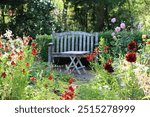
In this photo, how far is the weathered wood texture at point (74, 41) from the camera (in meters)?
11.6

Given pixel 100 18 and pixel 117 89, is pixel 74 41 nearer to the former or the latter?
pixel 100 18

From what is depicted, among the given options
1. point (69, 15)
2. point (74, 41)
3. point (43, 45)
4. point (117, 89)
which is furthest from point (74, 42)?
point (69, 15)

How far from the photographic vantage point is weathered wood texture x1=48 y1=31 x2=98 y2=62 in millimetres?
11648

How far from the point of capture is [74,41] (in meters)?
11.9

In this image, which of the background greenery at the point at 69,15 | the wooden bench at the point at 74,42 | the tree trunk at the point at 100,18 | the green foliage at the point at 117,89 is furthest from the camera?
the tree trunk at the point at 100,18

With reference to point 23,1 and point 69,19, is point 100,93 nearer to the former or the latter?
point 23,1

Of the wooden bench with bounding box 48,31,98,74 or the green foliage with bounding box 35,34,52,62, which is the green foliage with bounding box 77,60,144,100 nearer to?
the wooden bench with bounding box 48,31,98,74

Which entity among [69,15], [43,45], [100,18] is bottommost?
[43,45]

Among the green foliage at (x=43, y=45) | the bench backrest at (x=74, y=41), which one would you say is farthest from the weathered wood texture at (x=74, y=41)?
the green foliage at (x=43, y=45)

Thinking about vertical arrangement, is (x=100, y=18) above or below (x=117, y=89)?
above

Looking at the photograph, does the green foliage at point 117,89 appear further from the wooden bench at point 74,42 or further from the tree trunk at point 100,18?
the tree trunk at point 100,18

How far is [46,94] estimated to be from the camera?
4.56 metres

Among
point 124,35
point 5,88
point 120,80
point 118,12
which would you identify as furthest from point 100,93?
point 118,12

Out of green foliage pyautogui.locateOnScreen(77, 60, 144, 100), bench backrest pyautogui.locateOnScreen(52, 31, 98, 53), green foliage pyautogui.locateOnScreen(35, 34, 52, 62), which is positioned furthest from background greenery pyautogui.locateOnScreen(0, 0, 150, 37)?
green foliage pyautogui.locateOnScreen(77, 60, 144, 100)
